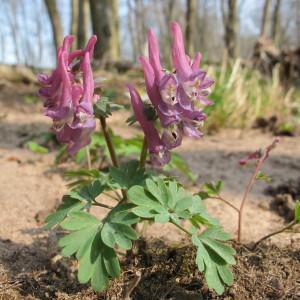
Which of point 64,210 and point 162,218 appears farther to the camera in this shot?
point 64,210

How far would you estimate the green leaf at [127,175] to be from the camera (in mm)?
1433

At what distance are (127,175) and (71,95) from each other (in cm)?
34

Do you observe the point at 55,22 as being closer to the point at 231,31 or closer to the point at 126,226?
the point at 231,31

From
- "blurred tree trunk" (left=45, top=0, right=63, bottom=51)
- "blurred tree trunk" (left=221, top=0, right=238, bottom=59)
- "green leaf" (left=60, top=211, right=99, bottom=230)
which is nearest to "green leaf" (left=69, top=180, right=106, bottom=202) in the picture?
"green leaf" (left=60, top=211, right=99, bottom=230)

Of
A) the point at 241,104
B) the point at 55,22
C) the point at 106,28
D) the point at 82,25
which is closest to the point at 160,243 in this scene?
the point at 241,104

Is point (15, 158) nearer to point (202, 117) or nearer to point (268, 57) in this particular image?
point (202, 117)

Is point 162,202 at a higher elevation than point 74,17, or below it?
below

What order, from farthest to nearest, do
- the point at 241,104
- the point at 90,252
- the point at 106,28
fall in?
the point at 106,28, the point at 241,104, the point at 90,252

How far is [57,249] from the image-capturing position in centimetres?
177

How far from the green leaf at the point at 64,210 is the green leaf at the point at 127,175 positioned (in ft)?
0.47

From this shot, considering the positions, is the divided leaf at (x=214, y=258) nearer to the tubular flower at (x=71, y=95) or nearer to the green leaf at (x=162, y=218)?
the green leaf at (x=162, y=218)

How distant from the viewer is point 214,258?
4.29 feet

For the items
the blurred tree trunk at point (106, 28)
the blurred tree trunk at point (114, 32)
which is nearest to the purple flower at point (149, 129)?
the blurred tree trunk at point (106, 28)

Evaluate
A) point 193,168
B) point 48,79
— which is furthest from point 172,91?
point 193,168
